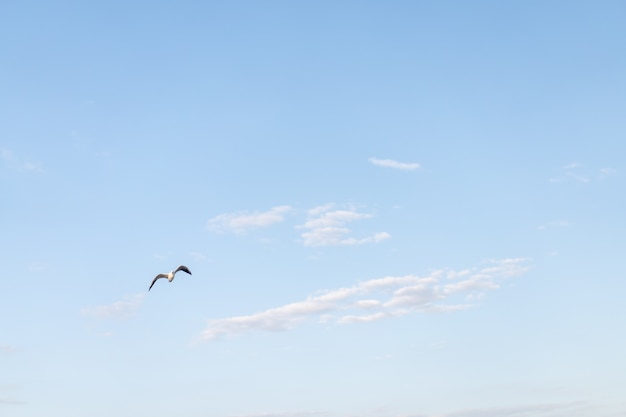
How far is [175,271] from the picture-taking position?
112375mm
